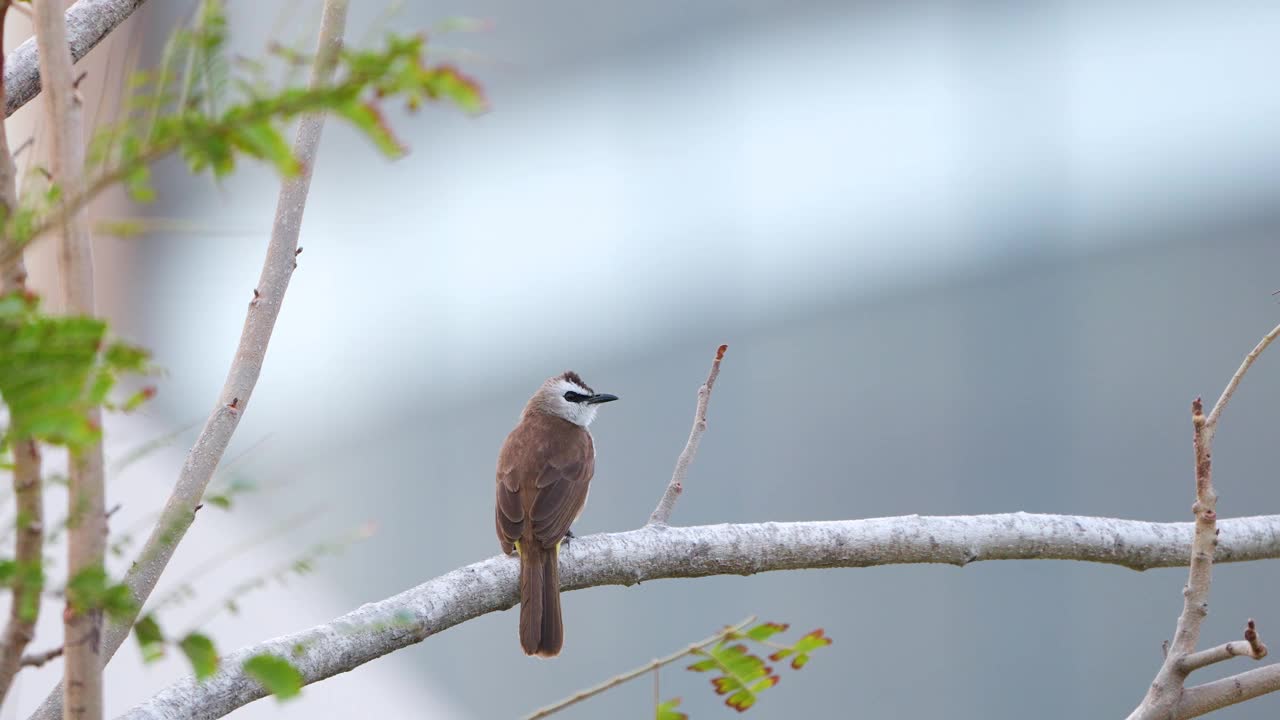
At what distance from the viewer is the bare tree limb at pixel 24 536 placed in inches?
44.1

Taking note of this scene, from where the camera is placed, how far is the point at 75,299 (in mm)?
1217

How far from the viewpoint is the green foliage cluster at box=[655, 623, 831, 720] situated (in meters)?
1.93

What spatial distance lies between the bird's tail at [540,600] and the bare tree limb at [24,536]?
2597 millimetres

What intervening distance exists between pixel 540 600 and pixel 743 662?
211cm

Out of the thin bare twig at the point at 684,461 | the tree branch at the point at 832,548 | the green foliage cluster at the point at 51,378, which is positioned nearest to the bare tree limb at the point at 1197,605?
the tree branch at the point at 832,548

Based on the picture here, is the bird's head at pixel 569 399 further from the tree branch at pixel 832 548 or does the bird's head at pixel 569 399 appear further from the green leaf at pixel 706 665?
the green leaf at pixel 706 665

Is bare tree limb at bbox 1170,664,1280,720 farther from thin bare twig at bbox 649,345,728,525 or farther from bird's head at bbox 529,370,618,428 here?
bird's head at bbox 529,370,618,428

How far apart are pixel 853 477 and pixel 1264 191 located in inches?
117

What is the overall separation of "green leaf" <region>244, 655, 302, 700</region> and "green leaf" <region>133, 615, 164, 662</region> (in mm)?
84

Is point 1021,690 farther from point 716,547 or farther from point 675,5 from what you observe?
point 716,547

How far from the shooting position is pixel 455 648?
9297 millimetres

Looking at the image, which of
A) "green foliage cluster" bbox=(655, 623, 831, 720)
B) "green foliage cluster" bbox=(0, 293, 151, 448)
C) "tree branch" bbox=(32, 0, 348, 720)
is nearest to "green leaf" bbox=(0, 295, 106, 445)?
"green foliage cluster" bbox=(0, 293, 151, 448)

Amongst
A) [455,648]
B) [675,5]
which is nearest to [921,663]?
[455,648]

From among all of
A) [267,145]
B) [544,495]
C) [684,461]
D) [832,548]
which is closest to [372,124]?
[267,145]
